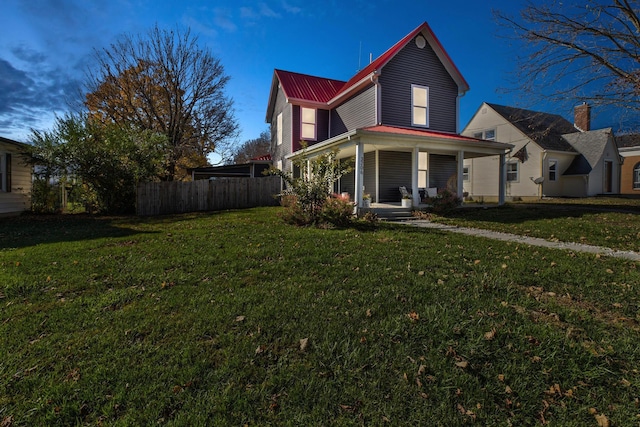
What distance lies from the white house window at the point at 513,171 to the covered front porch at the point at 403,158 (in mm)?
9733

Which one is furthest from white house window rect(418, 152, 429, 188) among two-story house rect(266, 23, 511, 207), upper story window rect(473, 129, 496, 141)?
upper story window rect(473, 129, 496, 141)

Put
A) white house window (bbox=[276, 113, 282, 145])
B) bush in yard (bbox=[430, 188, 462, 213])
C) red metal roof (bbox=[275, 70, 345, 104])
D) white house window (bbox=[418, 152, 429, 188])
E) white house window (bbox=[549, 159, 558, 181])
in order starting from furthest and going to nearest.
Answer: white house window (bbox=[549, 159, 558, 181]), white house window (bbox=[276, 113, 282, 145]), red metal roof (bbox=[275, 70, 345, 104]), white house window (bbox=[418, 152, 429, 188]), bush in yard (bbox=[430, 188, 462, 213])

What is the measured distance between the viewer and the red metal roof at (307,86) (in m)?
16.4

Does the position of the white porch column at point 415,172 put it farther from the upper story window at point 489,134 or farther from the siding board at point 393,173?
the upper story window at point 489,134

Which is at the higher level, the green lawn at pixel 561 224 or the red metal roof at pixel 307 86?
the red metal roof at pixel 307 86

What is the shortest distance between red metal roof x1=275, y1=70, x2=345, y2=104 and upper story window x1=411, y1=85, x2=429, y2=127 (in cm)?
494

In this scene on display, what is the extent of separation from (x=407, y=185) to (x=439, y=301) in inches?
452

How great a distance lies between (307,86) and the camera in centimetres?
1736

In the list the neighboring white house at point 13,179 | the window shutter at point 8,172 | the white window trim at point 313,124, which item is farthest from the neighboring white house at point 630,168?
the window shutter at point 8,172

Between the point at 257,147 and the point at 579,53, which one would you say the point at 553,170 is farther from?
the point at 257,147

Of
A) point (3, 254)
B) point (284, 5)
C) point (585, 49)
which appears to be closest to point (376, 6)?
point (284, 5)

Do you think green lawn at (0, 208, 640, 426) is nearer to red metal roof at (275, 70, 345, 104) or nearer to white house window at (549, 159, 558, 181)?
red metal roof at (275, 70, 345, 104)

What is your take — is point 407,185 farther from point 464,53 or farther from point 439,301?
point 439,301

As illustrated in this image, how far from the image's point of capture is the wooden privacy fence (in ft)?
41.9
